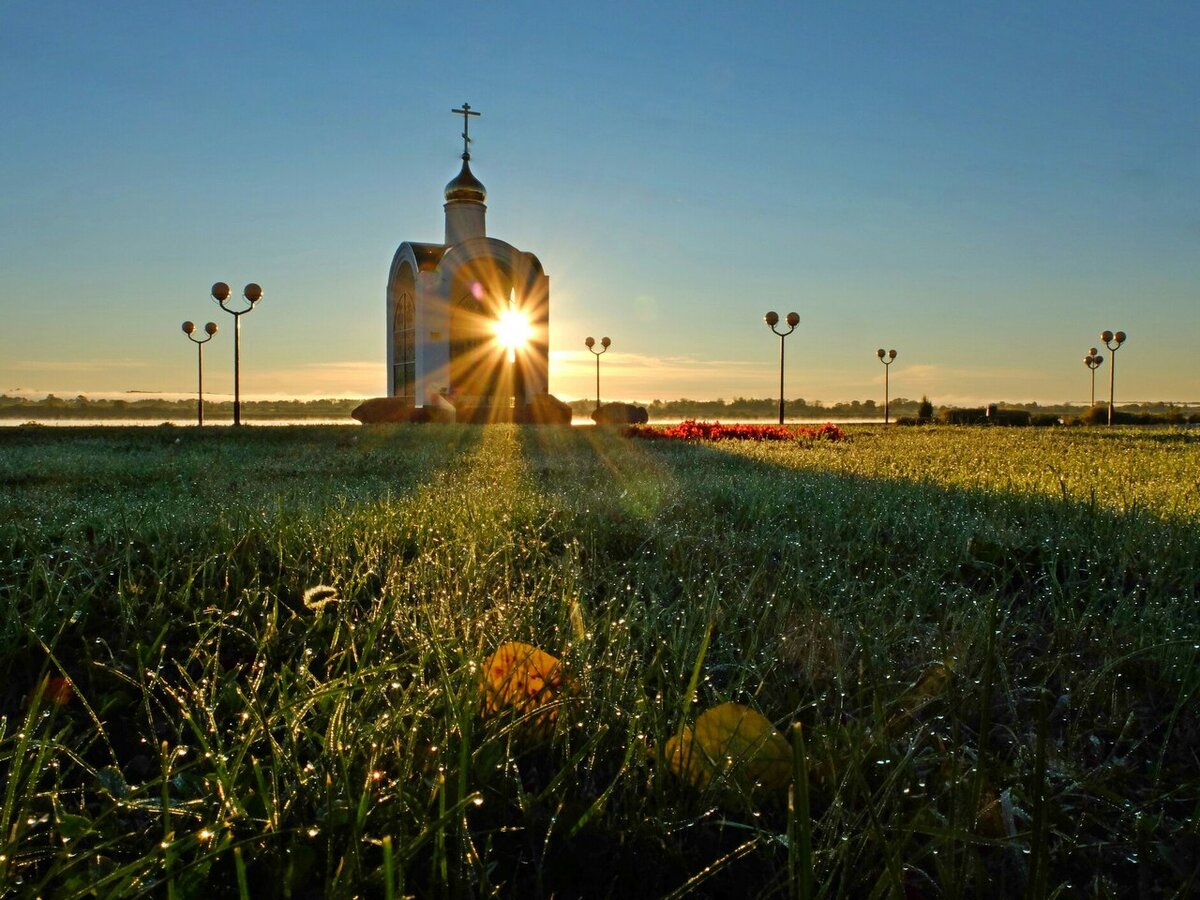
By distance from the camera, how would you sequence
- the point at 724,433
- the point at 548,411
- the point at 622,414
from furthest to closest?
the point at 548,411, the point at 622,414, the point at 724,433

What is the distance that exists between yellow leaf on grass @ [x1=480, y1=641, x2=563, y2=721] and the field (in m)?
0.01

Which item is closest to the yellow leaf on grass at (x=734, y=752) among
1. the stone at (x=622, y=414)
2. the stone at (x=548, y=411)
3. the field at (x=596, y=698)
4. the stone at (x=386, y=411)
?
the field at (x=596, y=698)

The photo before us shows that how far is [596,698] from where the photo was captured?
59.6 inches

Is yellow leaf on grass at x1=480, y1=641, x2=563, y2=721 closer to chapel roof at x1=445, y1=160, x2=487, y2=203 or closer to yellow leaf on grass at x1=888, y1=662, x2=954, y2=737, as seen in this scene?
yellow leaf on grass at x1=888, y1=662, x2=954, y2=737

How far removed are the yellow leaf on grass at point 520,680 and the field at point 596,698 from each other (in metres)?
0.01

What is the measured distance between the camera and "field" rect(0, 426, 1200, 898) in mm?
1059

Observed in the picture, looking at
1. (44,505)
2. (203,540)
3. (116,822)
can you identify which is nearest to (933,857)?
(116,822)

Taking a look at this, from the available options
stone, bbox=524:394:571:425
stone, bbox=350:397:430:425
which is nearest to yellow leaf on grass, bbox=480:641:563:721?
stone, bbox=524:394:571:425

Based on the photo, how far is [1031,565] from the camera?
9.05ft

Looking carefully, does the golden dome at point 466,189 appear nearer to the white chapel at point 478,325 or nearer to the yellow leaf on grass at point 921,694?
the white chapel at point 478,325

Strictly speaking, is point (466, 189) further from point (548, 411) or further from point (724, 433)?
point (724, 433)

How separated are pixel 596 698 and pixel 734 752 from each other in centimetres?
32

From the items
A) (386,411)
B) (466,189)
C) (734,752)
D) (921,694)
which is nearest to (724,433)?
(921,694)

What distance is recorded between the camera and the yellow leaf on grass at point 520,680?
1.44 metres
